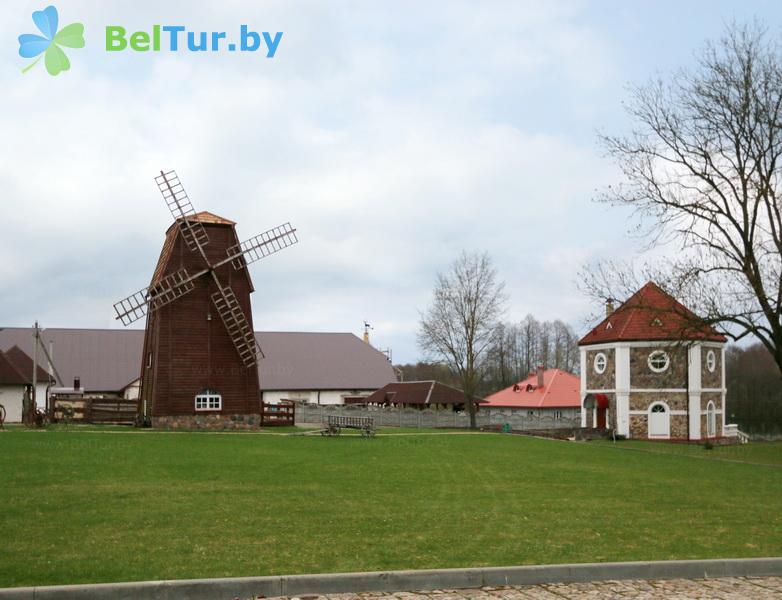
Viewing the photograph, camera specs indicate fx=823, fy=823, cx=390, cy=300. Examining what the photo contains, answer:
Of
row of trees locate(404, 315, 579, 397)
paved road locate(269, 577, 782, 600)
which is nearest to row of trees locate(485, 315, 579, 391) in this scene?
row of trees locate(404, 315, 579, 397)

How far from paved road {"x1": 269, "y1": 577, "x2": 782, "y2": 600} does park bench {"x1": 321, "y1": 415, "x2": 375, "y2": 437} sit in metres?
26.6

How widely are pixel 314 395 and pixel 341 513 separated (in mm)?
60480

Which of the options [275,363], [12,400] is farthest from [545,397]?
[12,400]

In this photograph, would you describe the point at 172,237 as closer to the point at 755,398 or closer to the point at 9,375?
the point at 9,375

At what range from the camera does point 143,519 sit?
37.8ft

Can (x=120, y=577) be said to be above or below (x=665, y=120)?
below

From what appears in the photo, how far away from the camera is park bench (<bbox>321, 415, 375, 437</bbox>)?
3534 centimetres

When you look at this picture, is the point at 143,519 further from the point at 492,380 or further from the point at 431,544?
the point at 492,380

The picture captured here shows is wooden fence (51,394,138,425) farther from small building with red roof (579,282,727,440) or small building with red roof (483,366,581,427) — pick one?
small building with red roof (483,366,581,427)

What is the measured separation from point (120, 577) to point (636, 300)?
25.5 metres

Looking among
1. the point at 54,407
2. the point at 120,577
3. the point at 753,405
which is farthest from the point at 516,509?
the point at 753,405

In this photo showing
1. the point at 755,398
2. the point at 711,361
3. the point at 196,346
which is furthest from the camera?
the point at 755,398

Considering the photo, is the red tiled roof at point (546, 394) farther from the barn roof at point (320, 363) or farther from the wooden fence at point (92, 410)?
the wooden fence at point (92, 410)

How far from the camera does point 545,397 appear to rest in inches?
2714
